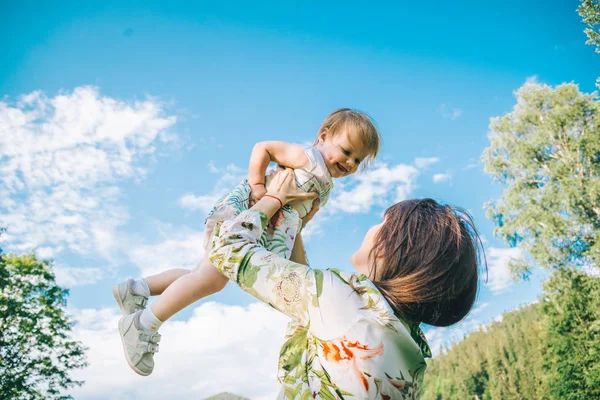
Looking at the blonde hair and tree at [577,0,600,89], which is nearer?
the blonde hair

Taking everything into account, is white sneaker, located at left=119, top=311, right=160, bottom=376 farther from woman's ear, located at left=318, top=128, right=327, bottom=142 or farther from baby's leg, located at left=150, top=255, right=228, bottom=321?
woman's ear, located at left=318, top=128, right=327, bottom=142

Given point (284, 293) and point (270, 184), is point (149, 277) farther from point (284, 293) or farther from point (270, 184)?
point (284, 293)

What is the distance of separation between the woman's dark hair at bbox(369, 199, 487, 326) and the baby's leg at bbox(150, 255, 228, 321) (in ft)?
2.81

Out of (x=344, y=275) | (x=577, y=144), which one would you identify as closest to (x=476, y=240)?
(x=344, y=275)

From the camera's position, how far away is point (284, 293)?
1.26 metres

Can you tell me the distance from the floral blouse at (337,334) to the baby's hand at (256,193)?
98cm

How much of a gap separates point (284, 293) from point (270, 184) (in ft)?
3.70

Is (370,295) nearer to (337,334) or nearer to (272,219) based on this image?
(337,334)

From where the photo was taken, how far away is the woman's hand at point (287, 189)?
215 centimetres

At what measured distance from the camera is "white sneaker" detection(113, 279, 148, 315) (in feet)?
7.53

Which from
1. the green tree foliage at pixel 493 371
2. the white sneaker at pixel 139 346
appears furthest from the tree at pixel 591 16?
the green tree foliage at pixel 493 371

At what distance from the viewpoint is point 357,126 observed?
2.66 metres

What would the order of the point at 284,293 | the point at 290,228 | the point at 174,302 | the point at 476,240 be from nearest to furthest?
the point at 284,293 < the point at 476,240 < the point at 174,302 < the point at 290,228

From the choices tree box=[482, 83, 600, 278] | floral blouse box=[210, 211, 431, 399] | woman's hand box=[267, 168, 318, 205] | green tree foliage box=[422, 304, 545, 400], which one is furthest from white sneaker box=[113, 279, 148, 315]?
green tree foliage box=[422, 304, 545, 400]
